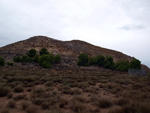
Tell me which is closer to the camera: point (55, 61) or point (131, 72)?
point (131, 72)

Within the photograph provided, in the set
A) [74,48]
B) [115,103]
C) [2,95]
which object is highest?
[74,48]

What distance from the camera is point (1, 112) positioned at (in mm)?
5996

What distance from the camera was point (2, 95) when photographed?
9617 millimetres

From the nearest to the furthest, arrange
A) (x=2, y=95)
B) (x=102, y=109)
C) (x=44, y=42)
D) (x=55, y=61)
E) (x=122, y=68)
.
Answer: (x=102, y=109) → (x=2, y=95) → (x=122, y=68) → (x=55, y=61) → (x=44, y=42)

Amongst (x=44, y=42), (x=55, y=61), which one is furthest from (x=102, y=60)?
(x=44, y=42)

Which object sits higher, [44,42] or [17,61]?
[44,42]

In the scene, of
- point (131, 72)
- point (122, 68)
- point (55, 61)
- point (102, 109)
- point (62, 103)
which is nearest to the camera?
point (102, 109)

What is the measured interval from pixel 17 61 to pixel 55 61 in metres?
17.6

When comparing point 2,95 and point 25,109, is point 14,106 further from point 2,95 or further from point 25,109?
point 2,95

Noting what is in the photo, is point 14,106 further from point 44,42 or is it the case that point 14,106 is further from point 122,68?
point 44,42

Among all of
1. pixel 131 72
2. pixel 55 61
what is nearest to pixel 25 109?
pixel 131 72

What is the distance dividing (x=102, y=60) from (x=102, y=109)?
5988cm

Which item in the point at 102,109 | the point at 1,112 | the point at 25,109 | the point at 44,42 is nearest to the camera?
the point at 1,112

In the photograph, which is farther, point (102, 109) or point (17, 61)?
point (17, 61)
